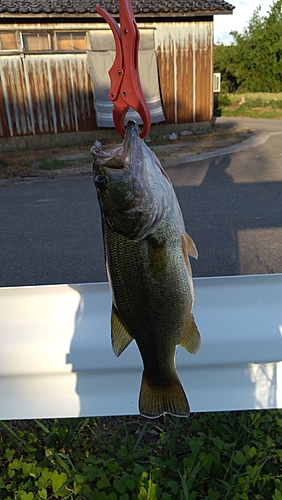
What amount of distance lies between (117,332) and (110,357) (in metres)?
0.71

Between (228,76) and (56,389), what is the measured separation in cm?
3698

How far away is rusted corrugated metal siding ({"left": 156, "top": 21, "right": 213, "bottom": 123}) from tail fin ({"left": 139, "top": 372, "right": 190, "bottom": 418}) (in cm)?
1289

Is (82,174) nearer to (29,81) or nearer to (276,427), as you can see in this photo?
(29,81)

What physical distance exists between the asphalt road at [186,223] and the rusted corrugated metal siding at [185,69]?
4730 mm

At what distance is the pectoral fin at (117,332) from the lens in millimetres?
1288

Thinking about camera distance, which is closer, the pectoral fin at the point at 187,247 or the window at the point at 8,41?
the pectoral fin at the point at 187,247

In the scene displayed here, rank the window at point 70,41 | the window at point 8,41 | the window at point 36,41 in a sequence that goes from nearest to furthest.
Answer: the window at point 8,41, the window at point 36,41, the window at point 70,41

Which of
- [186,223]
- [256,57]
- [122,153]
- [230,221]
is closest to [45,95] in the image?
[186,223]

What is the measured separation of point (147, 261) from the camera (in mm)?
1208

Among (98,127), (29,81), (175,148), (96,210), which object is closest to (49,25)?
(29,81)

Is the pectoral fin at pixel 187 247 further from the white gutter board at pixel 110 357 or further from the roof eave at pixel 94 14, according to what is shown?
the roof eave at pixel 94 14

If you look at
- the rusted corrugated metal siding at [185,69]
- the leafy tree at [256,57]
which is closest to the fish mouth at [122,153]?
the rusted corrugated metal siding at [185,69]

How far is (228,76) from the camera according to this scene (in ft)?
115

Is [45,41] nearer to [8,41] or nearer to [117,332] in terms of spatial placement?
[8,41]
